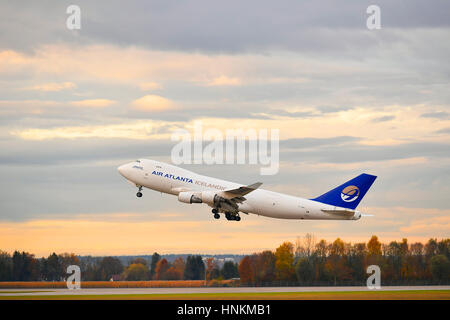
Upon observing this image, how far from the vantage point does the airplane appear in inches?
3492

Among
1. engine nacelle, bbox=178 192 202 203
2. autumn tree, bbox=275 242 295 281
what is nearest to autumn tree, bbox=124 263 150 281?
autumn tree, bbox=275 242 295 281

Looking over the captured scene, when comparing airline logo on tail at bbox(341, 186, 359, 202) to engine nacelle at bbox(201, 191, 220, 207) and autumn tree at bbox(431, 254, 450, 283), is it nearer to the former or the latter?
engine nacelle at bbox(201, 191, 220, 207)

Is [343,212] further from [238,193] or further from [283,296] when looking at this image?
[283,296]

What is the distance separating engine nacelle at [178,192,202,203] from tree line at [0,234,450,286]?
16.6m

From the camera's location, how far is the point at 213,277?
112m

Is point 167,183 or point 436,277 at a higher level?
point 167,183

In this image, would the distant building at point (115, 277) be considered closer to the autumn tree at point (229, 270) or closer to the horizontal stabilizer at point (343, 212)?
the autumn tree at point (229, 270)

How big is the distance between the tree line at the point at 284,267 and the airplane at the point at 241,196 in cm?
1086
